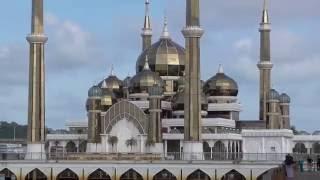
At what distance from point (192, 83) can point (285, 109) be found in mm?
12966

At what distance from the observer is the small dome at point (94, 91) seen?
174ft

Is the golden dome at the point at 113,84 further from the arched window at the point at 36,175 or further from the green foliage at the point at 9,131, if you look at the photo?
the green foliage at the point at 9,131

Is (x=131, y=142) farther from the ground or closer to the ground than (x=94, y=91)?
closer to the ground

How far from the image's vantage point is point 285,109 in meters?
57.5

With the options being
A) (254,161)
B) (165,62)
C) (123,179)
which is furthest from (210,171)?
(165,62)

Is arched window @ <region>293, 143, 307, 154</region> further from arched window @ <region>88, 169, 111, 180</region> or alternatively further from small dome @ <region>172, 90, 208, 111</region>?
arched window @ <region>88, 169, 111, 180</region>

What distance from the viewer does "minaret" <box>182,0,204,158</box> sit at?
46156 mm

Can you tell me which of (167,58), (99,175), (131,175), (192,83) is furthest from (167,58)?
(99,175)

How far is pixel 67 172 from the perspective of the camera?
1770 inches

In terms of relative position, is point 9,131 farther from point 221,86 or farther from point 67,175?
point 67,175

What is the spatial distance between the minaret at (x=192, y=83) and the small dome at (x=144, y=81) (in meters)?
7.04

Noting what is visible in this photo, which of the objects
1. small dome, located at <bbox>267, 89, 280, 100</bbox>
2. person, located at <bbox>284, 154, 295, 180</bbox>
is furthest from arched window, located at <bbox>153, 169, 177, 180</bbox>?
person, located at <bbox>284, 154, 295, 180</bbox>

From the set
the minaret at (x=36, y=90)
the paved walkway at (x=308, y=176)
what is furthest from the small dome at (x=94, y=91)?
the paved walkway at (x=308, y=176)

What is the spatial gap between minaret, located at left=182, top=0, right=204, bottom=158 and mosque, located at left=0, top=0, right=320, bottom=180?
6 cm
